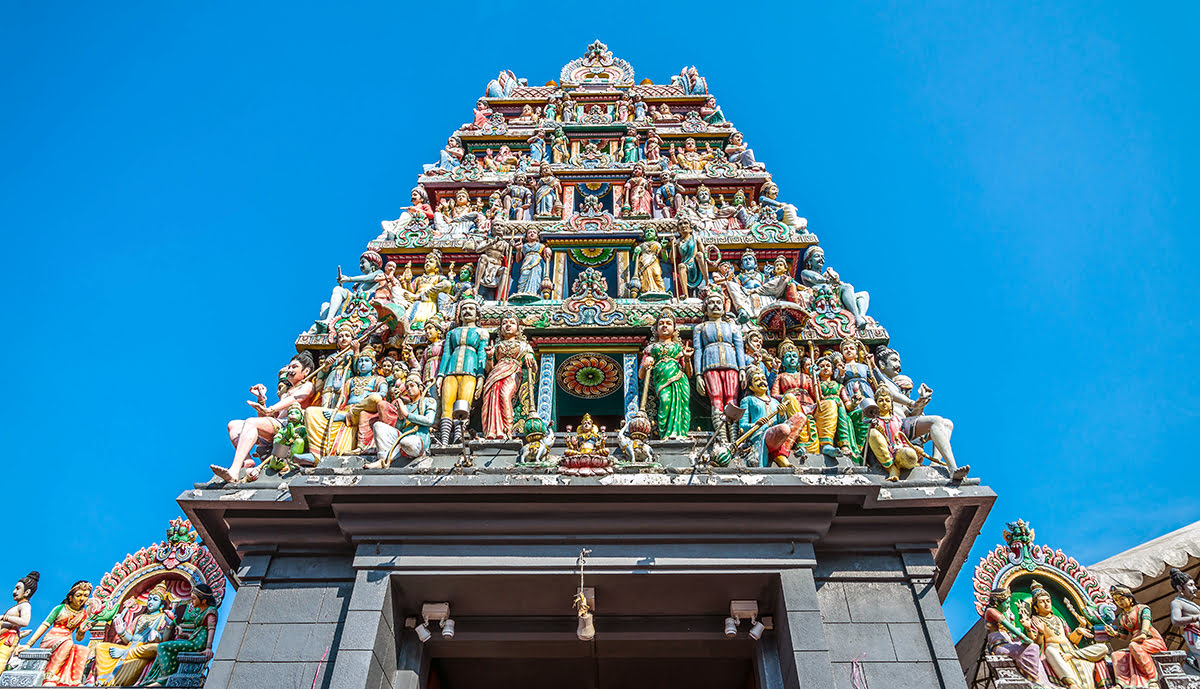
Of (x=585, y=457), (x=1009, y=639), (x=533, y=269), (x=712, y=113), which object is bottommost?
(x=1009, y=639)

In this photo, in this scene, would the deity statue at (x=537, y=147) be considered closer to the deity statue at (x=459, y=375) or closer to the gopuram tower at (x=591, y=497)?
the gopuram tower at (x=591, y=497)

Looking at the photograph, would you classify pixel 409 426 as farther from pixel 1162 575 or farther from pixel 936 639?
pixel 1162 575

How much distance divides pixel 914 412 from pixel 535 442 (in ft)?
18.5

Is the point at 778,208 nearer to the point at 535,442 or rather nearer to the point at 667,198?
the point at 667,198

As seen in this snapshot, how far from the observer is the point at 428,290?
15.4 m

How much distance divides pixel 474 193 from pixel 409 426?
8.52 metres

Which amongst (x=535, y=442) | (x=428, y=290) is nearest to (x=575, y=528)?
(x=535, y=442)

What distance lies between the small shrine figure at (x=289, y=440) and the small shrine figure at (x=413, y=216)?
5.63m

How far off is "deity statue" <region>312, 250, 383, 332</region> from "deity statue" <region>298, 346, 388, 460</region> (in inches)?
86.8

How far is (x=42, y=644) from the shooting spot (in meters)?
10.6

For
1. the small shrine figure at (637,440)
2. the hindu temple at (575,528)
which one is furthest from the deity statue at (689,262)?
the small shrine figure at (637,440)

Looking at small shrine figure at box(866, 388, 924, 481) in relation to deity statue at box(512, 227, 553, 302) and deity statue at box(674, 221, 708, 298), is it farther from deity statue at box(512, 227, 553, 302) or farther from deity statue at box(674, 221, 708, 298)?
deity statue at box(512, 227, 553, 302)

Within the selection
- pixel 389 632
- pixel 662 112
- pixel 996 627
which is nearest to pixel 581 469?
pixel 389 632

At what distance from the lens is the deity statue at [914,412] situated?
1125 centimetres
